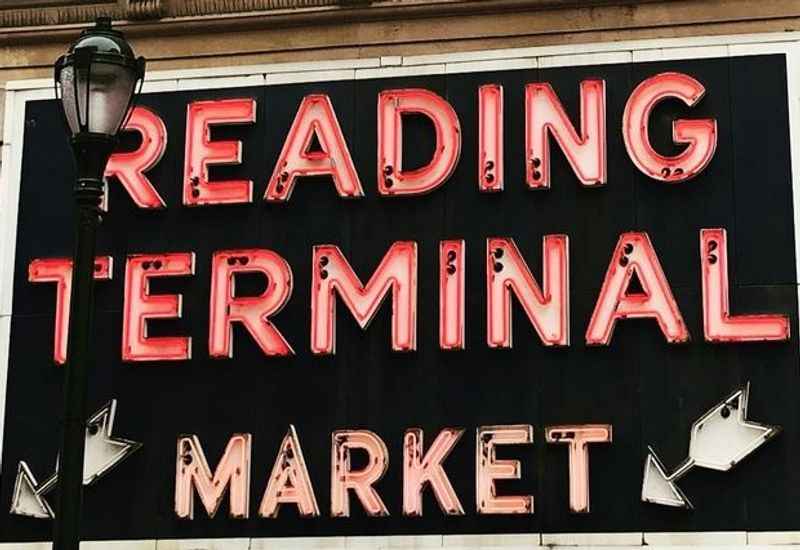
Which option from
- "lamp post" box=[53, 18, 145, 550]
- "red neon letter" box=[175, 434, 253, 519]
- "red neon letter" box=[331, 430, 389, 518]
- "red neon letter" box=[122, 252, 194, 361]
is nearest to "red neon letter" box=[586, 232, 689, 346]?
"red neon letter" box=[331, 430, 389, 518]

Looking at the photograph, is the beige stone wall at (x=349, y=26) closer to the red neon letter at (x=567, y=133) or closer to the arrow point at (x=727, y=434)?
the red neon letter at (x=567, y=133)

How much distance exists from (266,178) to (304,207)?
0.50m

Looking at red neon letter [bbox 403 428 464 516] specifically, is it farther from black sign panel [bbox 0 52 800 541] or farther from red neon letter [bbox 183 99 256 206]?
red neon letter [bbox 183 99 256 206]

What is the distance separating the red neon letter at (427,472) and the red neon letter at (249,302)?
1508 mm

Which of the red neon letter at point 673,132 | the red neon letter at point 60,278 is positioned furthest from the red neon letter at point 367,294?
the red neon letter at point 673,132

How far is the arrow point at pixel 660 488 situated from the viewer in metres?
13.7

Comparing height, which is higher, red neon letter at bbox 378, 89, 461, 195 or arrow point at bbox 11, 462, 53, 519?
red neon letter at bbox 378, 89, 461, 195

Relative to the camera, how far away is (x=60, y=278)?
15.3m

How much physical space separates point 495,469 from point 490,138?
10.4ft

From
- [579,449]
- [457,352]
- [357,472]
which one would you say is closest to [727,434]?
[579,449]

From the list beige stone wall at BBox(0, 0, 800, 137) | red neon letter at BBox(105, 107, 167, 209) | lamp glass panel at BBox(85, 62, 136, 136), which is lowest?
lamp glass panel at BBox(85, 62, 136, 136)

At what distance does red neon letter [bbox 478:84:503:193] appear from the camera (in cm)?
1477

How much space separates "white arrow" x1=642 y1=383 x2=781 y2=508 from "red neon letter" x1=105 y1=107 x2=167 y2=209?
215 inches

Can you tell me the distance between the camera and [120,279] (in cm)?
1530
